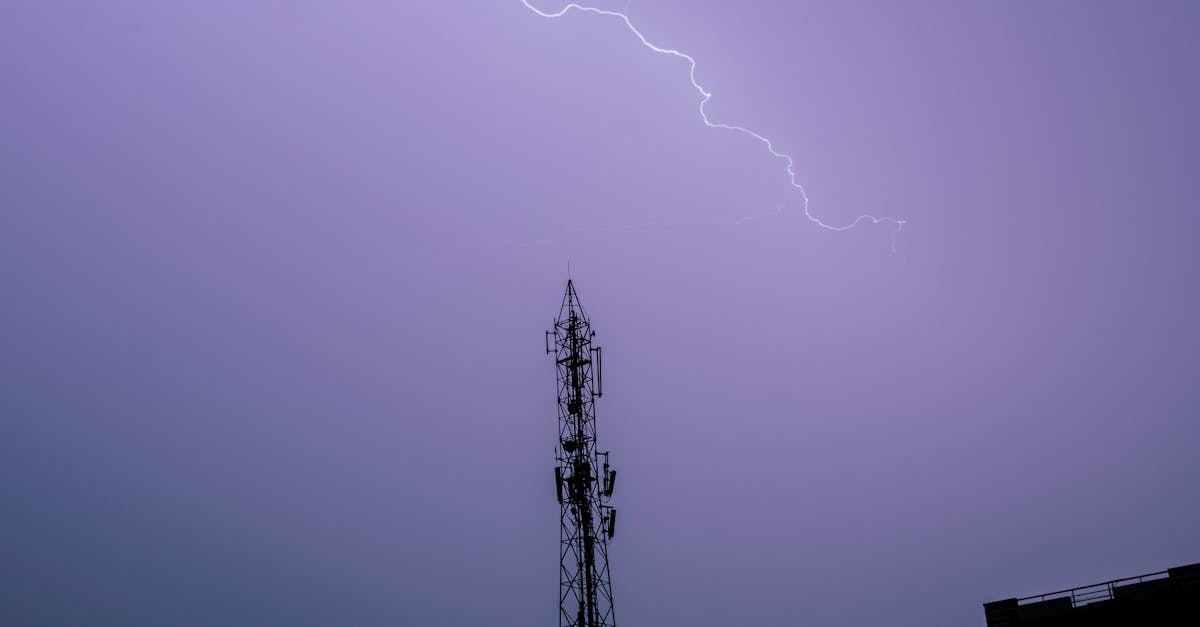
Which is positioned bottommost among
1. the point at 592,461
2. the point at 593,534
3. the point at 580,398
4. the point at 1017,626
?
the point at 1017,626

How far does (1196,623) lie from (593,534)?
17.7 m

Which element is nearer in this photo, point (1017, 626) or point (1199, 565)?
point (1199, 565)

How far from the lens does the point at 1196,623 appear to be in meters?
22.3

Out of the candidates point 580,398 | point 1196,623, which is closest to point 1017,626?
point 1196,623

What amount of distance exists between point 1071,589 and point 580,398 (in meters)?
16.9

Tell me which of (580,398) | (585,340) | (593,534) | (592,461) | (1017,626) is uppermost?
(585,340)

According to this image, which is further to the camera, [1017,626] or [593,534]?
[593,534]

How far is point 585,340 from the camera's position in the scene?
33.9 meters

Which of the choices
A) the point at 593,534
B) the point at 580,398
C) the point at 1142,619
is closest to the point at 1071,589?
the point at 1142,619

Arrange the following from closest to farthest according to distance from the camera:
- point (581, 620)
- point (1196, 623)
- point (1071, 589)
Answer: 1. point (1196, 623)
2. point (1071, 589)
3. point (581, 620)

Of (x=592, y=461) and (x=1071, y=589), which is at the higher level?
(x=592, y=461)

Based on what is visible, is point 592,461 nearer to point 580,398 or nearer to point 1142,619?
point 580,398

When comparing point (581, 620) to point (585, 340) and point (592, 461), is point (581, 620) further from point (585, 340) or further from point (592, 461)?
point (585, 340)

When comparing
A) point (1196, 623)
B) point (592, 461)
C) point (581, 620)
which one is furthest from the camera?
point (592, 461)
